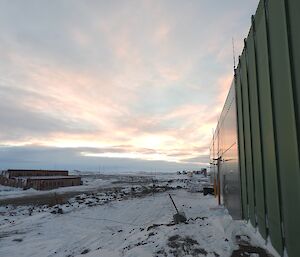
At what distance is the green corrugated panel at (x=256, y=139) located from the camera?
8867 mm

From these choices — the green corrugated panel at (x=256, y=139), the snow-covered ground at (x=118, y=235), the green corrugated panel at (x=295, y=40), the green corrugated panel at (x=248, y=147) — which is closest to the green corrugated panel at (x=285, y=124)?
the green corrugated panel at (x=295, y=40)

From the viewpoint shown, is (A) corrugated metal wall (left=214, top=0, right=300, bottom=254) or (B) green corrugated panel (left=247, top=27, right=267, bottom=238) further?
(B) green corrugated panel (left=247, top=27, right=267, bottom=238)

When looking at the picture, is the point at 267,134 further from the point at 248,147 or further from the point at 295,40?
the point at 248,147

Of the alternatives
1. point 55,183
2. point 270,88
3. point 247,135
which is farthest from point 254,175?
point 55,183

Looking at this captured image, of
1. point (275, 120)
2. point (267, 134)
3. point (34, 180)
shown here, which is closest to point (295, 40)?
point (275, 120)

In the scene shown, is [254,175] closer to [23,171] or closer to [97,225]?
[97,225]

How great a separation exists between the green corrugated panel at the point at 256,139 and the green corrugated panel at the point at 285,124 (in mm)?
2124

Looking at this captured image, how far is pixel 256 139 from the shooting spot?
946 centimetres

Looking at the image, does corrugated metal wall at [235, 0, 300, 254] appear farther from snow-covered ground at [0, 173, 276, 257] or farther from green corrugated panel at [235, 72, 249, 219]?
green corrugated panel at [235, 72, 249, 219]

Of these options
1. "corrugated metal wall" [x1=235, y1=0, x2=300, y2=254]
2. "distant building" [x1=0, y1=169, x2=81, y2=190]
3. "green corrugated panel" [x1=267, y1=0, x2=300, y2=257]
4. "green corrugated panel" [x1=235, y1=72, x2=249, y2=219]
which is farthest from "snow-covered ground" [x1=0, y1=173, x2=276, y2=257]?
"distant building" [x1=0, y1=169, x2=81, y2=190]

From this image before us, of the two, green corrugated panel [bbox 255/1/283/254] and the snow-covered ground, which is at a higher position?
green corrugated panel [bbox 255/1/283/254]

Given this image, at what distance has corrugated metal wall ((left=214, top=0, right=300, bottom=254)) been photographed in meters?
5.54

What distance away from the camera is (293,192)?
5879 mm

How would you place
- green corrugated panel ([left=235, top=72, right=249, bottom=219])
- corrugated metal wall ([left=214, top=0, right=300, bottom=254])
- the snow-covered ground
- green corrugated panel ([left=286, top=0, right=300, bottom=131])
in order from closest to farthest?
green corrugated panel ([left=286, top=0, right=300, bottom=131]) → corrugated metal wall ([left=214, top=0, right=300, bottom=254]) → the snow-covered ground → green corrugated panel ([left=235, top=72, right=249, bottom=219])
